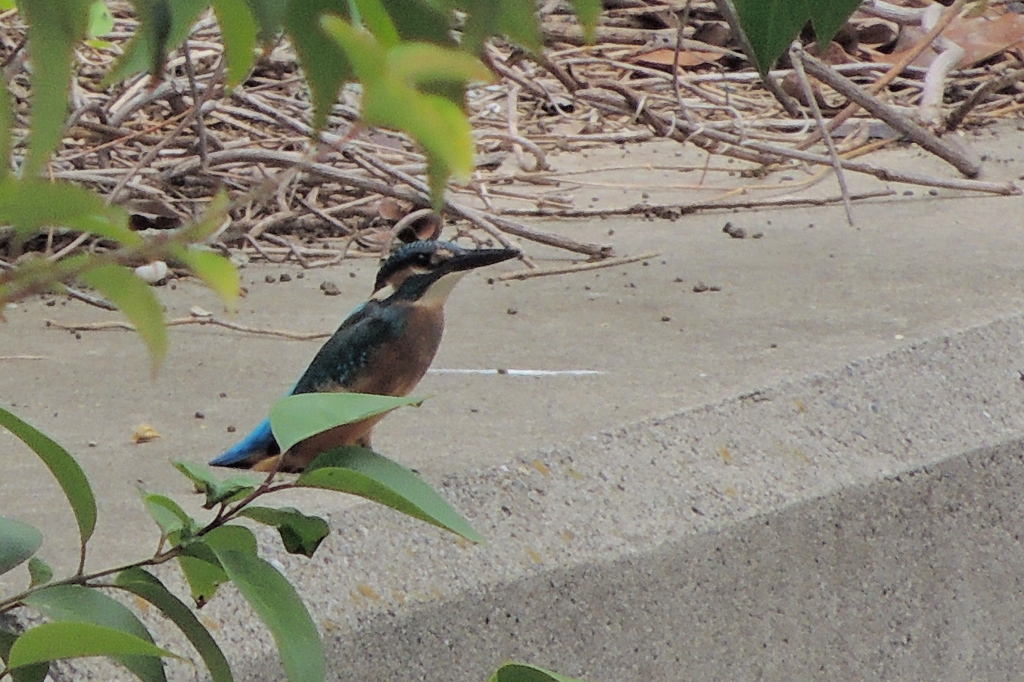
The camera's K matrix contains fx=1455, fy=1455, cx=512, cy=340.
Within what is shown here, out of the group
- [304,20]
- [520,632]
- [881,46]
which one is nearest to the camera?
[304,20]

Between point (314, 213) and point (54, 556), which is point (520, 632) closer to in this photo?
point (54, 556)

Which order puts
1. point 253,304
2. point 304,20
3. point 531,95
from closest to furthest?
point 304,20
point 253,304
point 531,95

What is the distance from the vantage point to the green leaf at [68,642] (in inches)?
27.3

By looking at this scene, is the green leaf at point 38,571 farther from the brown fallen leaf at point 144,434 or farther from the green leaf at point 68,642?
the brown fallen leaf at point 144,434

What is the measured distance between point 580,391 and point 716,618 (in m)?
0.53

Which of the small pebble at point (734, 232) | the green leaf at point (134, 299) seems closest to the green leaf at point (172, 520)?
the green leaf at point (134, 299)

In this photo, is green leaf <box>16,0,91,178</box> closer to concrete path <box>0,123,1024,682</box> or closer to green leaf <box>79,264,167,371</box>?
green leaf <box>79,264,167,371</box>

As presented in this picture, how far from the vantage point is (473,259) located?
6.30ft

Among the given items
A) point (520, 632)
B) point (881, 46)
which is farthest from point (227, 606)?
point (881, 46)

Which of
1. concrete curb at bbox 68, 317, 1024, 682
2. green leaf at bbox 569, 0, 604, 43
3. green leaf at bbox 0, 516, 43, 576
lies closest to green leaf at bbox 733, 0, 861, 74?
green leaf at bbox 569, 0, 604, 43

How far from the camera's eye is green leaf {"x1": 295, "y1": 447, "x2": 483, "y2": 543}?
2.61 ft

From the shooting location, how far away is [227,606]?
5.03ft

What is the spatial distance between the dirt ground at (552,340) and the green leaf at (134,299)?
1.16 m

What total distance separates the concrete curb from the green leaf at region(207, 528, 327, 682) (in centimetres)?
63
